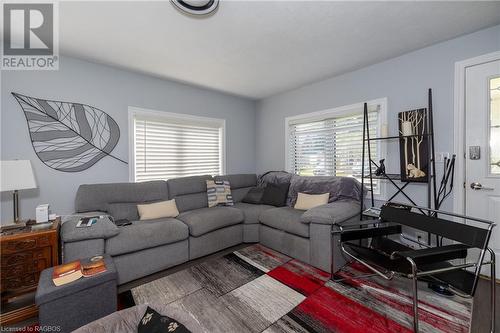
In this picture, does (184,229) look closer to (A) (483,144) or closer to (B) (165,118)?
(B) (165,118)

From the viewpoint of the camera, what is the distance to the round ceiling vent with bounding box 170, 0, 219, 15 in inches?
65.7

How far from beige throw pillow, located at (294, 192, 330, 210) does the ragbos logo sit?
10.7 ft

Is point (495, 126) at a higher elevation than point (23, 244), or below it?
higher

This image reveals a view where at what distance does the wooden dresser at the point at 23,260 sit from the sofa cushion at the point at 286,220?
7.37 feet

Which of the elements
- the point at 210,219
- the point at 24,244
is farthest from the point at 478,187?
the point at 24,244

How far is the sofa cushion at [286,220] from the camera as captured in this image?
2.59m

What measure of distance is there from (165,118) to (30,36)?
1.62 meters

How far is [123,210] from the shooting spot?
2.71m

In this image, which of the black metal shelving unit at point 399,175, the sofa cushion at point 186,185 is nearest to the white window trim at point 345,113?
the black metal shelving unit at point 399,175

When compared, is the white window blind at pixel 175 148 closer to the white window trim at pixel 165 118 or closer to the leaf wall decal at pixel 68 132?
the white window trim at pixel 165 118

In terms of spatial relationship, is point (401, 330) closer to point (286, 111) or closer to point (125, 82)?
point (286, 111)

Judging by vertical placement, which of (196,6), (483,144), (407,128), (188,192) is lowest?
(188,192)

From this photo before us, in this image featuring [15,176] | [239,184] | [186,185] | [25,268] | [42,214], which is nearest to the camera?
[25,268]

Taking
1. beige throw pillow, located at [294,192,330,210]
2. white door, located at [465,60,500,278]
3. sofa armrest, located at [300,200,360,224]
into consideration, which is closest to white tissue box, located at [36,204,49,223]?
sofa armrest, located at [300,200,360,224]
